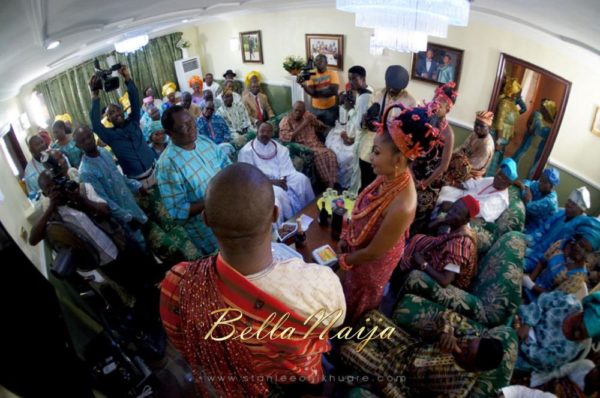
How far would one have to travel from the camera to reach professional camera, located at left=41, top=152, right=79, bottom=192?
2.32 m

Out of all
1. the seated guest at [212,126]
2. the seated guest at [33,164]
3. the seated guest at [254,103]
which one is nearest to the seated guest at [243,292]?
the seated guest at [33,164]

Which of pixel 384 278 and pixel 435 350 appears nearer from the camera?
pixel 435 350

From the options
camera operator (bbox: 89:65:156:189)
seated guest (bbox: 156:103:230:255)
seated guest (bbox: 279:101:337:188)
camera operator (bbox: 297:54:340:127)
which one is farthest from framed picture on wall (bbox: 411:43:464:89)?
camera operator (bbox: 89:65:156:189)

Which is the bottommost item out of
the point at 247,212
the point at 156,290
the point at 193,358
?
the point at 156,290

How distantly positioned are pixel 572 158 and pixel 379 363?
11.6ft

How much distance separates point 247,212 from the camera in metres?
1.06

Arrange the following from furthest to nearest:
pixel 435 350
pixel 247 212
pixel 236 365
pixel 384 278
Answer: pixel 384 278 → pixel 435 350 → pixel 236 365 → pixel 247 212

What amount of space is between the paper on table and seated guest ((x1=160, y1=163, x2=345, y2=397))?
5.64ft

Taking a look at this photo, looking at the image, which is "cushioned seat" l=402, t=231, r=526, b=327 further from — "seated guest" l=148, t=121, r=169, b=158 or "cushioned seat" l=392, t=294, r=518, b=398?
"seated guest" l=148, t=121, r=169, b=158

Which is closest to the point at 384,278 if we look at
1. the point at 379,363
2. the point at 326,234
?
the point at 379,363

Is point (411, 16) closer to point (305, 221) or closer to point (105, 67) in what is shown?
point (305, 221)

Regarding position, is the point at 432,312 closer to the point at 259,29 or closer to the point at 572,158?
the point at 572,158

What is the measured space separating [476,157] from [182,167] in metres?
3.05

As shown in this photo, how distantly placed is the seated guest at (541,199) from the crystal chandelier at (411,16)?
6.49 ft
